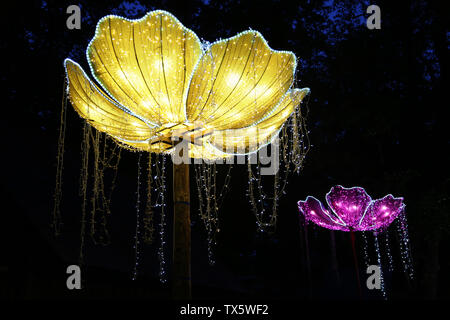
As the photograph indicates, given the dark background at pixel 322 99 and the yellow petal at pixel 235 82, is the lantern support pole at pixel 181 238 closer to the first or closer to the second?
the yellow petal at pixel 235 82

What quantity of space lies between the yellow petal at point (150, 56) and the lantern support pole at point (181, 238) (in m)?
0.65

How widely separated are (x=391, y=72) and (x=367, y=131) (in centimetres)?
155

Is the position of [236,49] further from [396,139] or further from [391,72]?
[396,139]

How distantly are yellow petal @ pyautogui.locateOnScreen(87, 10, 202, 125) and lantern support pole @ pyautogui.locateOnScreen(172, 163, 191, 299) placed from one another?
2.15ft

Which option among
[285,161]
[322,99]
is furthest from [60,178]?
[322,99]

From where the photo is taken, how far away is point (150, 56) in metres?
2.71

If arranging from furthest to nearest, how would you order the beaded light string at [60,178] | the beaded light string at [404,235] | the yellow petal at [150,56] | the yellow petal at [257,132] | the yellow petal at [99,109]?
1. the beaded light string at [404,235]
2. the beaded light string at [60,178]
3. the yellow petal at [257,132]
4. the yellow petal at [99,109]
5. the yellow petal at [150,56]

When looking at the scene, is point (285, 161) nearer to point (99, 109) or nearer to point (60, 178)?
point (99, 109)

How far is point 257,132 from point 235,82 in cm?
74

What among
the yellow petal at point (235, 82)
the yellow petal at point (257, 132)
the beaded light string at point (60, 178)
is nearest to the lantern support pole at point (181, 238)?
the yellow petal at point (257, 132)

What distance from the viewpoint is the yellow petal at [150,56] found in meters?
2.69

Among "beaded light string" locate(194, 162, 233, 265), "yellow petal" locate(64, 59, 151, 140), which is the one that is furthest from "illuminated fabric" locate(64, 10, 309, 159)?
"beaded light string" locate(194, 162, 233, 265)
